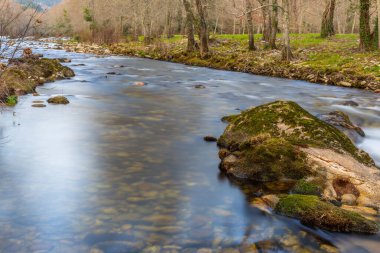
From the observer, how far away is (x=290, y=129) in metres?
8.84

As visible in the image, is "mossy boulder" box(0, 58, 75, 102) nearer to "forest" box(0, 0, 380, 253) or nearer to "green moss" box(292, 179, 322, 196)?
"forest" box(0, 0, 380, 253)

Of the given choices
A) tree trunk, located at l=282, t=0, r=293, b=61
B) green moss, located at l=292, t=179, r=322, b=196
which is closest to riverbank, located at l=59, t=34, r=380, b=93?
tree trunk, located at l=282, t=0, r=293, b=61

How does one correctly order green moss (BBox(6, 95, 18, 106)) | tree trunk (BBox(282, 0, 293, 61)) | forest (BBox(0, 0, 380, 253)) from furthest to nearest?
tree trunk (BBox(282, 0, 293, 61)), green moss (BBox(6, 95, 18, 106)), forest (BBox(0, 0, 380, 253))

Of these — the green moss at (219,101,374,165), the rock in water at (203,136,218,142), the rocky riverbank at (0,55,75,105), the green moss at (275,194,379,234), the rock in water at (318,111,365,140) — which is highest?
the rocky riverbank at (0,55,75,105)

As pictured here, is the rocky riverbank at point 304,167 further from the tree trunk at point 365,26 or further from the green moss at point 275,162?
the tree trunk at point 365,26

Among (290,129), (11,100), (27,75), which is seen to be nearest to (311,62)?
(27,75)

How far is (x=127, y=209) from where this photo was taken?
21.2 feet

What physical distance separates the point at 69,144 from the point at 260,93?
1105 centimetres

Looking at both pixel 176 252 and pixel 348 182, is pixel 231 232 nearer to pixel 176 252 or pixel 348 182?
pixel 176 252

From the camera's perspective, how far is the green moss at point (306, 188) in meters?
7.03

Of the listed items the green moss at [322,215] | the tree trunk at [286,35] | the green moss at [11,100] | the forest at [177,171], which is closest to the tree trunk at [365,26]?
the tree trunk at [286,35]

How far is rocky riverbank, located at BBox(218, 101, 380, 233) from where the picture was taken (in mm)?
6117

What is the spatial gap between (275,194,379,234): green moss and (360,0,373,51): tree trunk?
22152 mm

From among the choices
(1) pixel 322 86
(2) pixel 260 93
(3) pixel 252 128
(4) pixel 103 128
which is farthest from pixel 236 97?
(3) pixel 252 128
